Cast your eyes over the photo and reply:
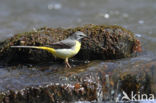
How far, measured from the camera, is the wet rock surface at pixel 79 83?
8453 millimetres

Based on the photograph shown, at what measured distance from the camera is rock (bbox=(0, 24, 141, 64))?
1027 centimetres

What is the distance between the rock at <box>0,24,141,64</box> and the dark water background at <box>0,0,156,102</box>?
3998 mm

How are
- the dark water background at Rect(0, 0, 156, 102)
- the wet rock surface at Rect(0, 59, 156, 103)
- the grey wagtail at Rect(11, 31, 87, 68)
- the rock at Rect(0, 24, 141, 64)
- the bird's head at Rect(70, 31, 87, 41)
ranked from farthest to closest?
the dark water background at Rect(0, 0, 156, 102), the rock at Rect(0, 24, 141, 64), the bird's head at Rect(70, 31, 87, 41), the grey wagtail at Rect(11, 31, 87, 68), the wet rock surface at Rect(0, 59, 156, 103)

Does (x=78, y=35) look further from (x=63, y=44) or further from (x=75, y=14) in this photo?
(x=75, y=14)

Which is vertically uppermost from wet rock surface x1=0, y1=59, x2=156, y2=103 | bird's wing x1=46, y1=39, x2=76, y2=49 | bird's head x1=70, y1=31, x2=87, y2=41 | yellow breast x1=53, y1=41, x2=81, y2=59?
bird's head x1=70, y1=31, x2=87, y2=41

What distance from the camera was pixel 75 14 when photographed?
20.7m

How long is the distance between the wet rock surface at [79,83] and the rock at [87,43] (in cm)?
76

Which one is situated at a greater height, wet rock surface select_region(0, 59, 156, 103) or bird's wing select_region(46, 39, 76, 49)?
bird's wing select_region(46, 39, 76, 49)

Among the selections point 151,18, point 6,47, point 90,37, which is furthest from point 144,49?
point 151,18

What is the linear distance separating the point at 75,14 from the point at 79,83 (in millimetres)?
12361

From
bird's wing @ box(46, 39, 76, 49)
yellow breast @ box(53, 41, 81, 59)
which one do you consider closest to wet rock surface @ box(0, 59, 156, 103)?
yellow breast @ box(53, 41, 81, 59)

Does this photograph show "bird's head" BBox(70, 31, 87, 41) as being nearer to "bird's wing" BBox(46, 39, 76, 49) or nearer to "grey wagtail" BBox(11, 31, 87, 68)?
"grey wagtail" BBox(11, 31, 87, 68)

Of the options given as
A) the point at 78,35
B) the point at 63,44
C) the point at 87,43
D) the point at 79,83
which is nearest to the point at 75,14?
the point at 87,43

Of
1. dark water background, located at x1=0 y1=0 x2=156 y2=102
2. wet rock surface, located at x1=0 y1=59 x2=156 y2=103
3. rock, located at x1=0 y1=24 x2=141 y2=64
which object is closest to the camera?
wet rock surface, located at x1=0 y1=59 x2=156 y2=103
